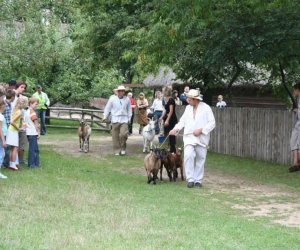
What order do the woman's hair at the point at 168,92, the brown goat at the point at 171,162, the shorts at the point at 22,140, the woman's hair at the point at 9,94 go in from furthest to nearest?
the woman's hair at the point at 168,92, the shorts at the point at 22,140, the woman's hair at the point at 9,94, the brown goat at the point at 171,162

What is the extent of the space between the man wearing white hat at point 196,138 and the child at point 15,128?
3.33 metres

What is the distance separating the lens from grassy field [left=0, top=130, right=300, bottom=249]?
289 inches

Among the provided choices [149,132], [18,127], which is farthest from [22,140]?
[149,132]

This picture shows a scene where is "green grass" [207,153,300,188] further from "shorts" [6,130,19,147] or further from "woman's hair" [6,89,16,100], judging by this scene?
"woman's hair" [6,89,16,100]

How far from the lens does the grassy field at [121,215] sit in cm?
734

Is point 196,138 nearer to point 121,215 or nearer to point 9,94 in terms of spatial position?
point 121,215

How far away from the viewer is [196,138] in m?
12.3

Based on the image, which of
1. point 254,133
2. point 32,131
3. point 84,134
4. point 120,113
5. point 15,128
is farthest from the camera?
A: point 84,134

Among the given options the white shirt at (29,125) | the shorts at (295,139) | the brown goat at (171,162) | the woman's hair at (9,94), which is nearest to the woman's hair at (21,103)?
the woman's hair at (9,94)

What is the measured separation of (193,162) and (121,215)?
12.0 feet

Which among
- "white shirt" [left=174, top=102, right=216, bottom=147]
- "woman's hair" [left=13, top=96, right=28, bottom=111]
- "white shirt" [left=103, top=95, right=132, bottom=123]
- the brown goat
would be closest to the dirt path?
the brown goat

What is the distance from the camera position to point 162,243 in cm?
728

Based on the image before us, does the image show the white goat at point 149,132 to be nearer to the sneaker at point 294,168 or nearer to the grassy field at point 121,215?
the grassy field at point 121,215

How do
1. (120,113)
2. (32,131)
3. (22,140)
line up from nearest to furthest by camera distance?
(32,131)
(22,140)
(120,113)
